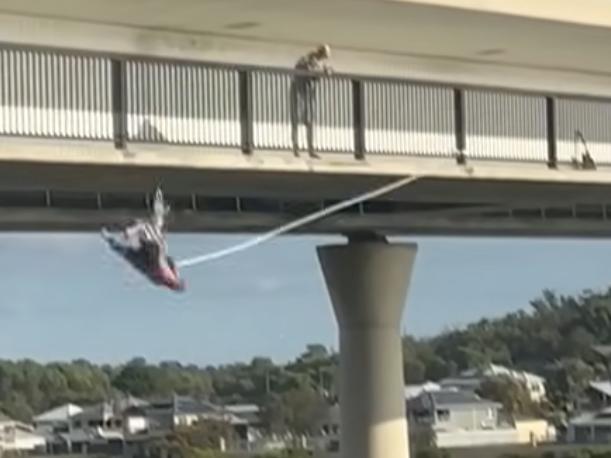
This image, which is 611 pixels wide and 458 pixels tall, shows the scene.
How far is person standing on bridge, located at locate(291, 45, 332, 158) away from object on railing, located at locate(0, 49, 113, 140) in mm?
2409

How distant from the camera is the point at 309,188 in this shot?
86.3 ft

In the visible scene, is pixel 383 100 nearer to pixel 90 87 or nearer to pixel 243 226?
pixel 90 87

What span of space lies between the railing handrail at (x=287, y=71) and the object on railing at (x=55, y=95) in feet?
0.75

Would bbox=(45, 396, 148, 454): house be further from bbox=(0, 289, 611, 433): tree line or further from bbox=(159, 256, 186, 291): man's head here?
bbox=(159, 256, 186, 291): man's head

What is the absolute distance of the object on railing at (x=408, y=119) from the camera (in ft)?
82.8

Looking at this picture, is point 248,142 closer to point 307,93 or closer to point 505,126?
point 307,93

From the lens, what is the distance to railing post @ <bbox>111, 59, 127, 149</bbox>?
21.8m

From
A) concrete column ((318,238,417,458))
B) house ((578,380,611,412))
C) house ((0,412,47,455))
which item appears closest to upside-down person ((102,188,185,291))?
concrete column ((318,238,417,458))

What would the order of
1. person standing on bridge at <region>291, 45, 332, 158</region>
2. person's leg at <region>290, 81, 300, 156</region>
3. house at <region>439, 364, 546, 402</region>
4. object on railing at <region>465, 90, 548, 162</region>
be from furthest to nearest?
house at <region>439, 364, 546, 402</region> → object on railing at <region>465, 90, 548, 162</region> → person's leg at <region>290, 81, 300, 156</region> → person standing on bridge at <region>291, 45, 332, 158</region>

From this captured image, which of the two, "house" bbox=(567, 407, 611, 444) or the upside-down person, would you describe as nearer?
the upside-down person

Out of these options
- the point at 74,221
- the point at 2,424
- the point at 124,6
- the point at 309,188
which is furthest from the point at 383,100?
the point at 2,424

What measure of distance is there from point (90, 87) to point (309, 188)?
16.7 ft

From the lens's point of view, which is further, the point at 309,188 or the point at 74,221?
the point at 74,221

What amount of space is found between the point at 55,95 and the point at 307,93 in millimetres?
3278
